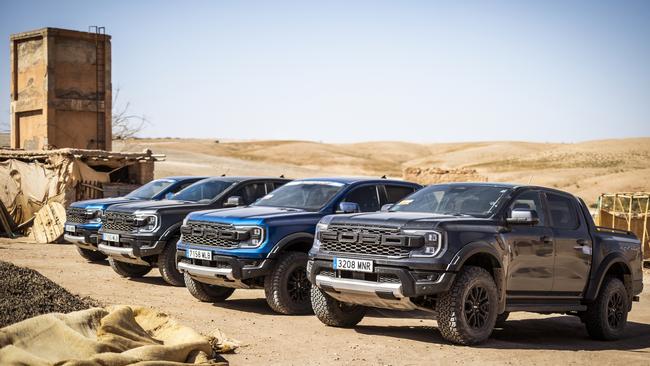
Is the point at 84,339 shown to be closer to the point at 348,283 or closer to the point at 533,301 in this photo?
the point at 348,283

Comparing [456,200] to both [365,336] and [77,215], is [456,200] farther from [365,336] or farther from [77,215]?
[77,215]

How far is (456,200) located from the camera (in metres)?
10.5

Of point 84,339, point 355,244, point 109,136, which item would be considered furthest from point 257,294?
point 109,136

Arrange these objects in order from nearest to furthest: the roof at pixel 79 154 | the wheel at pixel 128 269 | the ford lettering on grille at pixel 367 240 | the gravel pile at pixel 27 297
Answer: the gravel pile at pixel 27 297 < the ford lettering on grille at pixel 367 240 < the wheel at pixel 128 269 < the roof at pixel 79 154

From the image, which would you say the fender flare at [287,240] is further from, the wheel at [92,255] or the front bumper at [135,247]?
the wheel at [92,255]

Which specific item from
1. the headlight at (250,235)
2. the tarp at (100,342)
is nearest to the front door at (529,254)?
the headlight at (250,235)

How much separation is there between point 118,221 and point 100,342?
294 inches

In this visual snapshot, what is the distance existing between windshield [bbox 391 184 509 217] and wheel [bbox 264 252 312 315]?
1.67 metres

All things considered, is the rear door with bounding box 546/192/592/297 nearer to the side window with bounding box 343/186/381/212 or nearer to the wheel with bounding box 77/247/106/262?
the side window with bounding box 343/186/381/212

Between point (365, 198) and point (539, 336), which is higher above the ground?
point (365, 198)

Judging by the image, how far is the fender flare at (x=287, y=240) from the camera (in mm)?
11422

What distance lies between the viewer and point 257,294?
1430cm

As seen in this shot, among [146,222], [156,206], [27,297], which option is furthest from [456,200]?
[156,206]

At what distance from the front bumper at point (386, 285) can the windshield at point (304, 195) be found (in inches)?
110
